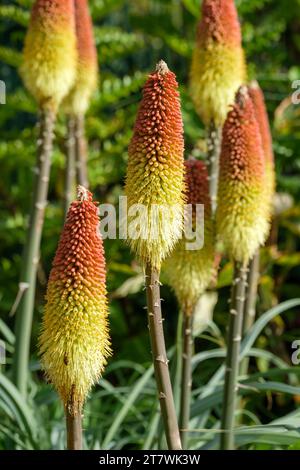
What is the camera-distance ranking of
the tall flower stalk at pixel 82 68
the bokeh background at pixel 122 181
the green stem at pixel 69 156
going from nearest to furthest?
the tall flower stalk at pixel 82 68, the green stem at pixel 69 156, the bokeh background at pixel 122 181

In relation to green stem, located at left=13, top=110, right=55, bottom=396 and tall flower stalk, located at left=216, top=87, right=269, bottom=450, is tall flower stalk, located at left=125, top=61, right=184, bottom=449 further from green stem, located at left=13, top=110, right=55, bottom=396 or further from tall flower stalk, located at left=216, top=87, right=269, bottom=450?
green stem, located at left=13, top=110, right=55, bottom=396

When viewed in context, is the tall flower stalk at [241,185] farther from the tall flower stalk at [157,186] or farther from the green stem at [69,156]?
the green stem at [69,156]

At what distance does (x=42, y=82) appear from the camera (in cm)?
281

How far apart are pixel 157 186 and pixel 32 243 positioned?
1315mm

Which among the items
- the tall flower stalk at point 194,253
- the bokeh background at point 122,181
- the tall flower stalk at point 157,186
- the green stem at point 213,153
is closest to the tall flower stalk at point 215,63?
the green stem at point 213,153

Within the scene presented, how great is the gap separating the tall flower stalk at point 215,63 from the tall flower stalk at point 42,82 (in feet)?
1.64

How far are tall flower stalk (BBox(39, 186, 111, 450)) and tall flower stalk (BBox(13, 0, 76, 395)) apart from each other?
3.89ft

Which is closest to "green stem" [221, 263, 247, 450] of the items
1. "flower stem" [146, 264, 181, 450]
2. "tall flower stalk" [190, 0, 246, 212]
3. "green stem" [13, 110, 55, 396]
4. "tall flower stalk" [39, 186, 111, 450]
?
"tall flower stalk" [190, 0, 246, 212]

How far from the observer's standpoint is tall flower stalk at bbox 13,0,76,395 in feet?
9.02

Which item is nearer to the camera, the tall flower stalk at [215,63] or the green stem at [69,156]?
the tall flower stalk at [215,63]

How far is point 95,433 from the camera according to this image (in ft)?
9.55

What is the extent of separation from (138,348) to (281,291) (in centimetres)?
103

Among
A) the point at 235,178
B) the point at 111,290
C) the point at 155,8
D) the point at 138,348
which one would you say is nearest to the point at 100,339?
the point at 235,178

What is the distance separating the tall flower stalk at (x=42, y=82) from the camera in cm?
275
